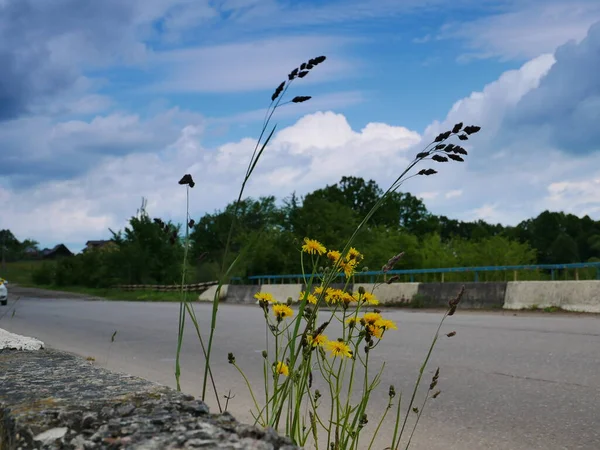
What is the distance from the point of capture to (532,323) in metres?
10.7

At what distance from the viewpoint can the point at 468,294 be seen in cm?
1518

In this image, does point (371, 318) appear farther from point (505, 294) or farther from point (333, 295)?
point (505, 294)

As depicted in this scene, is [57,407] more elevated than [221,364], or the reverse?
[57,407]

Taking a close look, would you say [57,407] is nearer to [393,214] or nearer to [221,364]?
[221,364]

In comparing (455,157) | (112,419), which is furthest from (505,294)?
(112,419)

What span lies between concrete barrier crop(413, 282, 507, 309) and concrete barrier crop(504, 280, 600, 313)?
0.26 meters

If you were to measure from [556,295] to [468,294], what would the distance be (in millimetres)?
2195

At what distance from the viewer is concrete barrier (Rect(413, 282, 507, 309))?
48.2 feet

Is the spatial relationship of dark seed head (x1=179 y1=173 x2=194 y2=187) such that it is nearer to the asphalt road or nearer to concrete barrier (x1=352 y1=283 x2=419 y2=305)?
the asphalt road

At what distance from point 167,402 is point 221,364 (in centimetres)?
581

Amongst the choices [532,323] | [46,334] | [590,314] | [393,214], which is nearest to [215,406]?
[532,323]

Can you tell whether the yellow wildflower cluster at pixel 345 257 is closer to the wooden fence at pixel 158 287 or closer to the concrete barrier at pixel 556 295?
the concrete barrier at pixel 556 295

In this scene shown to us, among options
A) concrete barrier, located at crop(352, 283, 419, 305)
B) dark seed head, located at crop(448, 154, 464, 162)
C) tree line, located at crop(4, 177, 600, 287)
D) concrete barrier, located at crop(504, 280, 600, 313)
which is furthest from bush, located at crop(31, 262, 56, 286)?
dark seed head, located at crop(448, 154, 464, 162)

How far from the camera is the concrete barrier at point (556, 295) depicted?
12633 millimetres
